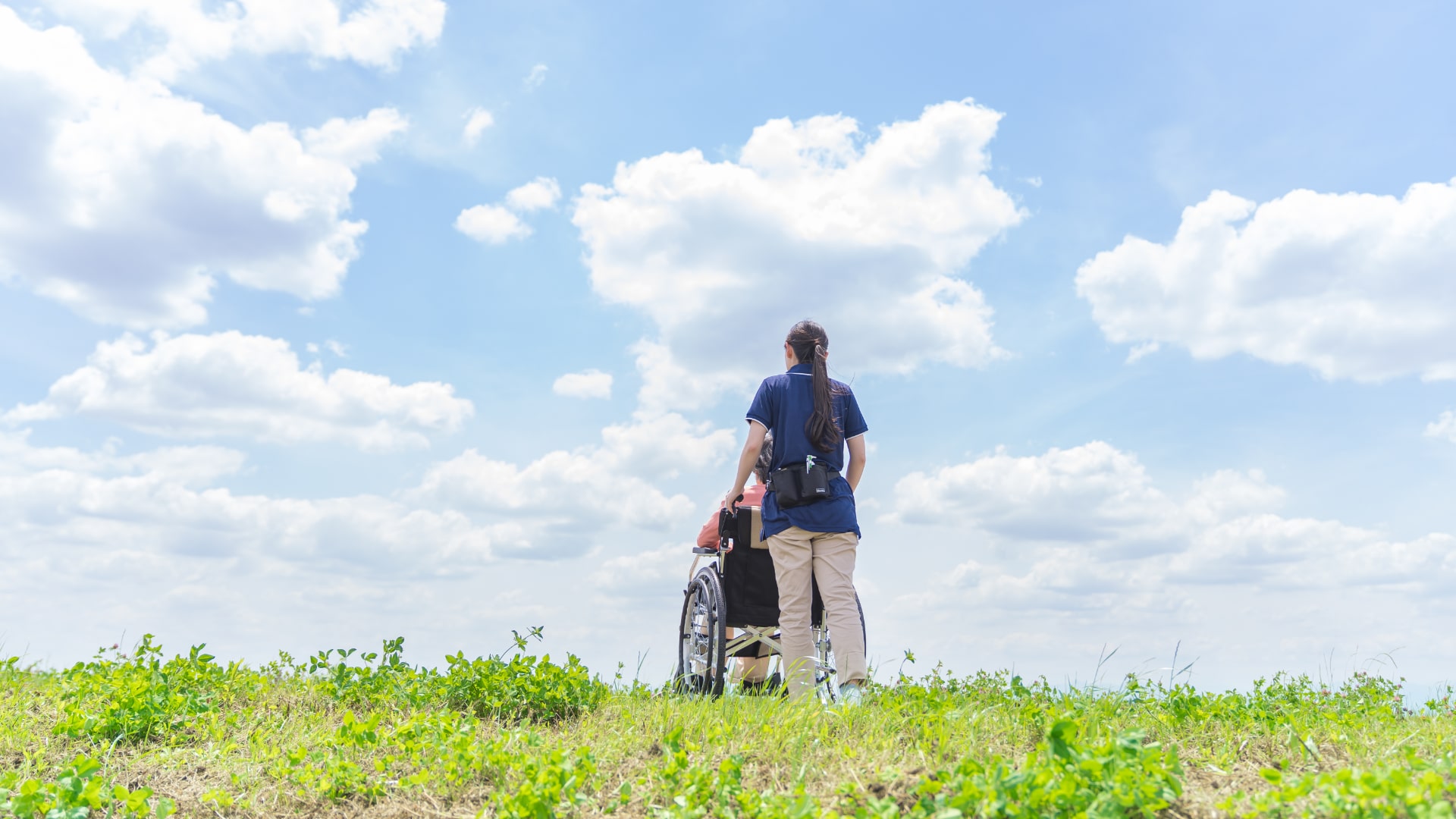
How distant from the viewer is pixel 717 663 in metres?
6.32

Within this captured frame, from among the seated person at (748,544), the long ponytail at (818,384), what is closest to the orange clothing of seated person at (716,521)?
the seated person at (748,544)

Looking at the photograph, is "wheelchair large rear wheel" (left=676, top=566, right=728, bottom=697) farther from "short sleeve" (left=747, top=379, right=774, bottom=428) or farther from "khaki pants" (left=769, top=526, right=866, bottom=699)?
"short sleeve" (left=747, top=379, right=774, bottom=428)

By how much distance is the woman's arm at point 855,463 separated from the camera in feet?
21.5

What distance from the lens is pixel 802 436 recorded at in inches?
248

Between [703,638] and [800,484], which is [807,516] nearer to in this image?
[800,484]

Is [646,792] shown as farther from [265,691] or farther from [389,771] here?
[265,691]

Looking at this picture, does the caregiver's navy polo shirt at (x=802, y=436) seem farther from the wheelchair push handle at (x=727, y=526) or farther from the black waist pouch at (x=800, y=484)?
the wheelchair push handle at (x=727, y=526)

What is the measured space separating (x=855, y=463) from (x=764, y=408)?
753mm

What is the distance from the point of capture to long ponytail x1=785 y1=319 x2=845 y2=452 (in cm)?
629

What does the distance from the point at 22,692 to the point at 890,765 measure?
641 cm

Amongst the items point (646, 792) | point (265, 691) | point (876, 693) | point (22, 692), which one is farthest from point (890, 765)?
point (22, 692)

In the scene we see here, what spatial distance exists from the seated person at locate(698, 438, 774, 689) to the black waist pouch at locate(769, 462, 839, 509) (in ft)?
1.53

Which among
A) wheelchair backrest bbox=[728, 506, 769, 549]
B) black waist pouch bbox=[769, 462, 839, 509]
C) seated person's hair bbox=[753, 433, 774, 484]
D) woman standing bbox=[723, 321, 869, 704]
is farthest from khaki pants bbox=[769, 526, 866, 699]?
seated person's hair bbox=[753, 433, 774, 484]

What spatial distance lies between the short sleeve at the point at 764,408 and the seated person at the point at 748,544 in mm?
351
